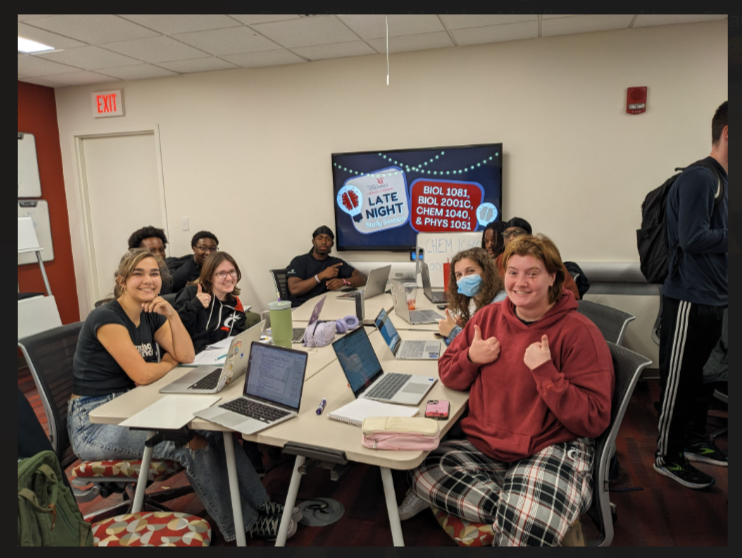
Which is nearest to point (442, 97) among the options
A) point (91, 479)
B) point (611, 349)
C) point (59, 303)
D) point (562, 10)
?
point (562, 10)

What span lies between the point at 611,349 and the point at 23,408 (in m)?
1.84

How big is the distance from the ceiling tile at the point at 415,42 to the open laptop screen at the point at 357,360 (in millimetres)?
2828

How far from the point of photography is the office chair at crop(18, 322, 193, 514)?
206cm

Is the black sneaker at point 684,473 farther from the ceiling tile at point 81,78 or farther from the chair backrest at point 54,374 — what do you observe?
the ceiling tile at point 81,78

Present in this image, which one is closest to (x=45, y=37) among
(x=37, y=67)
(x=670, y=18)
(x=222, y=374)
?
(x=37, y=67)

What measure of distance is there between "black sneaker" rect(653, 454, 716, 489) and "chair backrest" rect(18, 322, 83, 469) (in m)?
2.79

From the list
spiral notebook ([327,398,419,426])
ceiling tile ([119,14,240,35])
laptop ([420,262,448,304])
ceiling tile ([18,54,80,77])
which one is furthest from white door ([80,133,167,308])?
spiral notebook ([327,398,419,426])

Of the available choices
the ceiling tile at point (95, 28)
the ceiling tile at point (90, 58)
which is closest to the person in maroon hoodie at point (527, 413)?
the ceiling tile at point (95, 28)

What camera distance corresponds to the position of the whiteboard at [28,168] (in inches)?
196

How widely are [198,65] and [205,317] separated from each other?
2.82 m

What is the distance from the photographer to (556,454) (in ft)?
5.52

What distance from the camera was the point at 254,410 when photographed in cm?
185

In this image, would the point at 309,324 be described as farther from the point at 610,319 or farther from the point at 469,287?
the point at 610,319

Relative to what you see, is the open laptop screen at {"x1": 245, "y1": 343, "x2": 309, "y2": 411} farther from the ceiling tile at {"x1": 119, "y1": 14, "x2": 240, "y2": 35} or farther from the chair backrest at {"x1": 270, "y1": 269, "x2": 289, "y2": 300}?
the chair backrest at {"x1": 270, "y1": 269, "x2": 289, "y2": 300}
